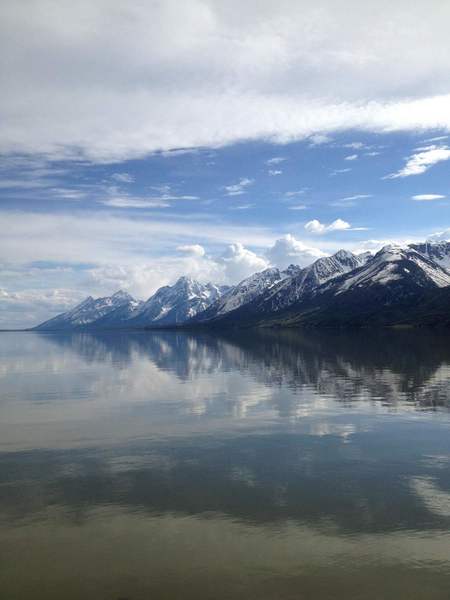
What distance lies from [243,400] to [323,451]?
2519 centimetres

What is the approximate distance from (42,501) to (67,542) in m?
6.41

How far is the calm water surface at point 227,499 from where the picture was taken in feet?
62.8

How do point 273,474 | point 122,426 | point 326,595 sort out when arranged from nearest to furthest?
point 326,595 → point 273,474 → point 122,426

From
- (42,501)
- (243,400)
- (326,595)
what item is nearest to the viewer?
(326,595)

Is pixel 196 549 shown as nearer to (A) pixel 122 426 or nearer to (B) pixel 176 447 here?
(B) pixel 176 447

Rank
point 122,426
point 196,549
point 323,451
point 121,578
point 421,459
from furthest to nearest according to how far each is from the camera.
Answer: point 122,426 → point 323,451 → point 421,459 → point 196,549 → point 121,578

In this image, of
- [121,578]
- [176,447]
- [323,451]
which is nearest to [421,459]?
[323,451]

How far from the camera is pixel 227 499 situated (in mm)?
27359

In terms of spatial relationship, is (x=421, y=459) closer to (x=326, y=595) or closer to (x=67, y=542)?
(x=326, y=595)

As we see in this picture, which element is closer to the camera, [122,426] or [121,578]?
[121,578]

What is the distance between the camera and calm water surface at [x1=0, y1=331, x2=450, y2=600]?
1914 cm

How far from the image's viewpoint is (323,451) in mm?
37000

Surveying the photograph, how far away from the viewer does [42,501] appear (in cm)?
2780

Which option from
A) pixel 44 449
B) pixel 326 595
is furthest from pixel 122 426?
pixel 326 595
